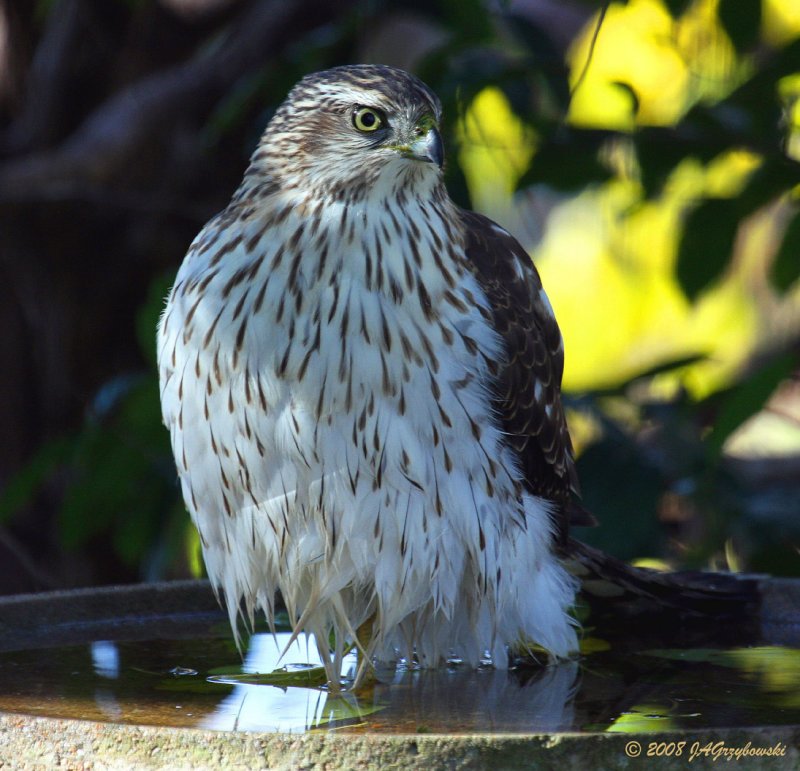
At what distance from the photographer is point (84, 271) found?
629cm

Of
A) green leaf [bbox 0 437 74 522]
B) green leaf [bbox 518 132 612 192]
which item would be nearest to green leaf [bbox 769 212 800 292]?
green leaf [bbox 518 132 612 192]

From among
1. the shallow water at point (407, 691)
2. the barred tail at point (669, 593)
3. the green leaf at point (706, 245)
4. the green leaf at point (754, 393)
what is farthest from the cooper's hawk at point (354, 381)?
the green leaf at point (706, 245)

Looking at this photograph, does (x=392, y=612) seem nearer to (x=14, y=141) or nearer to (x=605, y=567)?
(x=605, y=567)

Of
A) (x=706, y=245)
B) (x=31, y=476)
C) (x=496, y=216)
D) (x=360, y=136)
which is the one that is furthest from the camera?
(x=496, y=216)

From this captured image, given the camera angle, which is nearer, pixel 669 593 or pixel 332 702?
pixel 332 702

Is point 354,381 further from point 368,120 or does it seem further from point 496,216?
point 496,216

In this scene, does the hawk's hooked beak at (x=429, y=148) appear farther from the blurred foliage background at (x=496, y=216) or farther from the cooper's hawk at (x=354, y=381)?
the blurred foliage background at (x=496, y=216)

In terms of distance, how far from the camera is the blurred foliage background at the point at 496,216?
4059 millimetres

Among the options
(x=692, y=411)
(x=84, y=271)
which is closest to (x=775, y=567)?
(x=692, y=411)

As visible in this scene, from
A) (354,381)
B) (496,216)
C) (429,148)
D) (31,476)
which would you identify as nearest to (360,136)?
(429,148)

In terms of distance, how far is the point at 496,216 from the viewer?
300 inches

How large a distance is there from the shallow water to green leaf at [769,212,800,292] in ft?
3.64

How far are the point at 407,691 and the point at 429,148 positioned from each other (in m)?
1.28

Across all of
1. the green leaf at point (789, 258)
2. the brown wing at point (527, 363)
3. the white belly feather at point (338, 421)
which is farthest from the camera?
the green leaf at point (789, 258)
